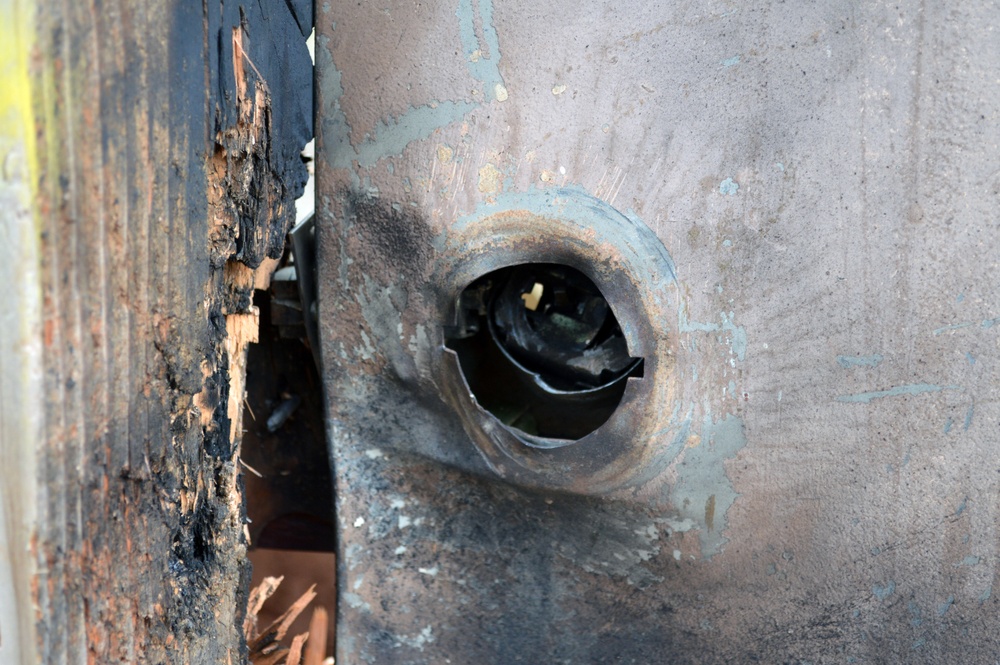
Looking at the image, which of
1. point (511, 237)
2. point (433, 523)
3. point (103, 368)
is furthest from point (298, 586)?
point (103, 368)

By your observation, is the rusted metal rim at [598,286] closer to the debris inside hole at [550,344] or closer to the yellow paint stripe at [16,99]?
the debris inside hole at [550,344]

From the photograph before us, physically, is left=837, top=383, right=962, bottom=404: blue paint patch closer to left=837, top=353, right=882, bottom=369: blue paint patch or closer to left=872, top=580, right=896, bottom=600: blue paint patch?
left=837, top=353, right=882, bottom=369: blue paint patch

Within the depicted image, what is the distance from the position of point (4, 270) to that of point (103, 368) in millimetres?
138

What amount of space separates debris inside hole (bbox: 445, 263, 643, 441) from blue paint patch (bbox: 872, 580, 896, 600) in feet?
1.55

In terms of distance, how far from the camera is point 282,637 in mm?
1812

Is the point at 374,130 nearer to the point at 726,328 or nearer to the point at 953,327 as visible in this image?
the point at 726,328

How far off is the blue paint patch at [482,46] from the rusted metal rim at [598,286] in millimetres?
174

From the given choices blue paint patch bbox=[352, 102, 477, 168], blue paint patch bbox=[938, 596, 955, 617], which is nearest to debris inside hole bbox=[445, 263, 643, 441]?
blue paint patch bbox=[352, 102, 477, 168]

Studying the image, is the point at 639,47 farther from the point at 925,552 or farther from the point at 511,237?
the point at 925,552

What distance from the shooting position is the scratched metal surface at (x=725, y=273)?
111 cm

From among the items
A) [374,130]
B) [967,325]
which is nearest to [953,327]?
[967,325]

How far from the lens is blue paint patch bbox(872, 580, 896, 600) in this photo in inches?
48.0

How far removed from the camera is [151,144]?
2.62 ft

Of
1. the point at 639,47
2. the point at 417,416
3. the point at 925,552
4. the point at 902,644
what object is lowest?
the point at 902,644
